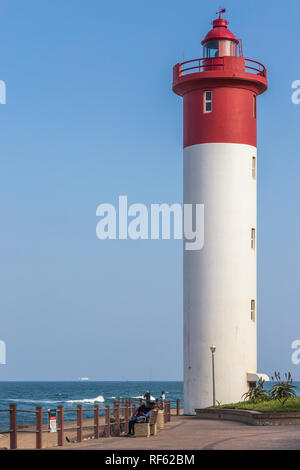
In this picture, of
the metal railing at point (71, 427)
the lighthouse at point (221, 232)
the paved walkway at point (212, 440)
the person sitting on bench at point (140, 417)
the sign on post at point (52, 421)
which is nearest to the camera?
the paved walkway at point (212, 440)

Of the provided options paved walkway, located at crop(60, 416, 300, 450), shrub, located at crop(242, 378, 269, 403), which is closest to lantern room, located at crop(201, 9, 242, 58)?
shrub, located at crop(242, 378, 269, 403)

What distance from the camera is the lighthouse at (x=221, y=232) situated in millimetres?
38812

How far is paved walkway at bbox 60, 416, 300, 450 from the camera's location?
20.9 m

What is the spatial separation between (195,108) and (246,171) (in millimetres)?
4117

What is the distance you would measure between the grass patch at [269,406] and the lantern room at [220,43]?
1744cm

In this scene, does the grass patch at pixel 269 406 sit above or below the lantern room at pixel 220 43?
below

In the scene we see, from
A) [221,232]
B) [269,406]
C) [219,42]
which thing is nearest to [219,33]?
[219,42]

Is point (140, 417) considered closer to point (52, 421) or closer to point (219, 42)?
point (52, 421)

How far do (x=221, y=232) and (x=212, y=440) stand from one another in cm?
1773

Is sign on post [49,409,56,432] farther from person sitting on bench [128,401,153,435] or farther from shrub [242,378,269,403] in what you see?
shrub [242,378,269,403]

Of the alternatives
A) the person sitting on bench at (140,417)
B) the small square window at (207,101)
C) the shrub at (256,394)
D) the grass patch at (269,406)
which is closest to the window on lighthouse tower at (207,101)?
the small square window at (207,101)

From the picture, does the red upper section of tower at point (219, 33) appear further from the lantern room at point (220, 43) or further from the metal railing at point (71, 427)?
the metal railing at point (71, 427)

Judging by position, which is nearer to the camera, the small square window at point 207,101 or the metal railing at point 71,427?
the metal railing at point 71,427
